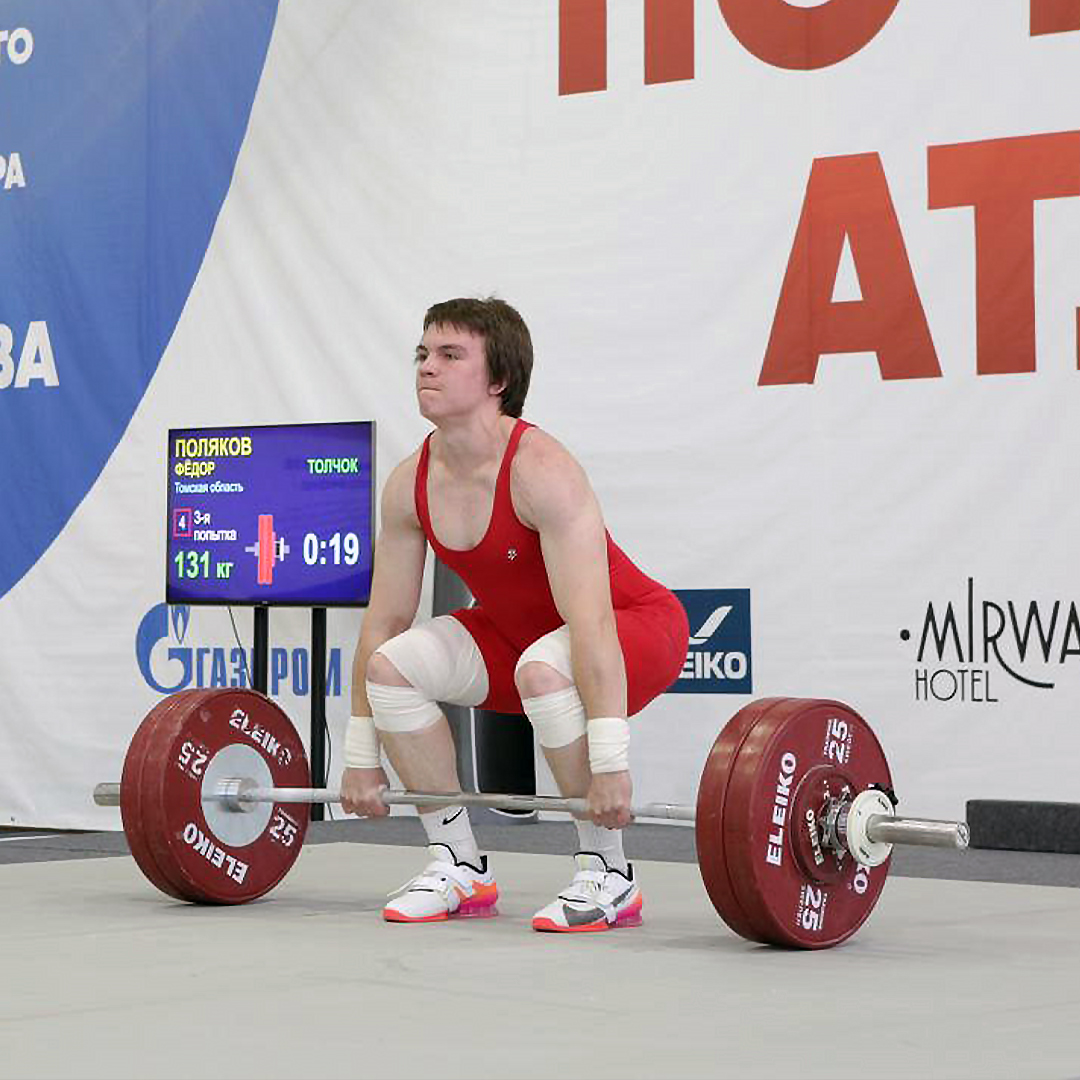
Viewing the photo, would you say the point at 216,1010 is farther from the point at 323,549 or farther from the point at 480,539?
the point at 323,549

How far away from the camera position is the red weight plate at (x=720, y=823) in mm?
2762

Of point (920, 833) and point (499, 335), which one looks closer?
point (920, 833)

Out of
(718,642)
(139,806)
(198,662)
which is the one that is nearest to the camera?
(139,806)

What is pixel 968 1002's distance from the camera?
2410mm

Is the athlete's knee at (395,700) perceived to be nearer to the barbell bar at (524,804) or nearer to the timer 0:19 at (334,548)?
the barbell bar at (524,804)

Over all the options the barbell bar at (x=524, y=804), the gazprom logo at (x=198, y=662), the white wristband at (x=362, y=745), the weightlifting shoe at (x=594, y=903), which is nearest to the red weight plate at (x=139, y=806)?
the barbell bar at (x=524, y=804)

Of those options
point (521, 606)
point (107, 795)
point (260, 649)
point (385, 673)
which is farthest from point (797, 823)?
point (260, 649)

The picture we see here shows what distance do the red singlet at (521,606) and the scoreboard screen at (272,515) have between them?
2127 mm

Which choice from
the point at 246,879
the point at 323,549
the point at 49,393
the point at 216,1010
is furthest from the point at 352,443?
the point at 216,1010

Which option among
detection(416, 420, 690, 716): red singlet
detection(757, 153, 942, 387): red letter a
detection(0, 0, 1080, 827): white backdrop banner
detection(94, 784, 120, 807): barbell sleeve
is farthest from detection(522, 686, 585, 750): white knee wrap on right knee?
detection(757, 153, 942, 387): red letter a

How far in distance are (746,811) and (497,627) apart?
0.64 m

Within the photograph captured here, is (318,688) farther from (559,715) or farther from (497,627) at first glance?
(559,715)

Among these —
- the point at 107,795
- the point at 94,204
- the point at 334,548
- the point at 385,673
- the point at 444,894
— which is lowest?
the point at 444,894

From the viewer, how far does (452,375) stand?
122 inches
